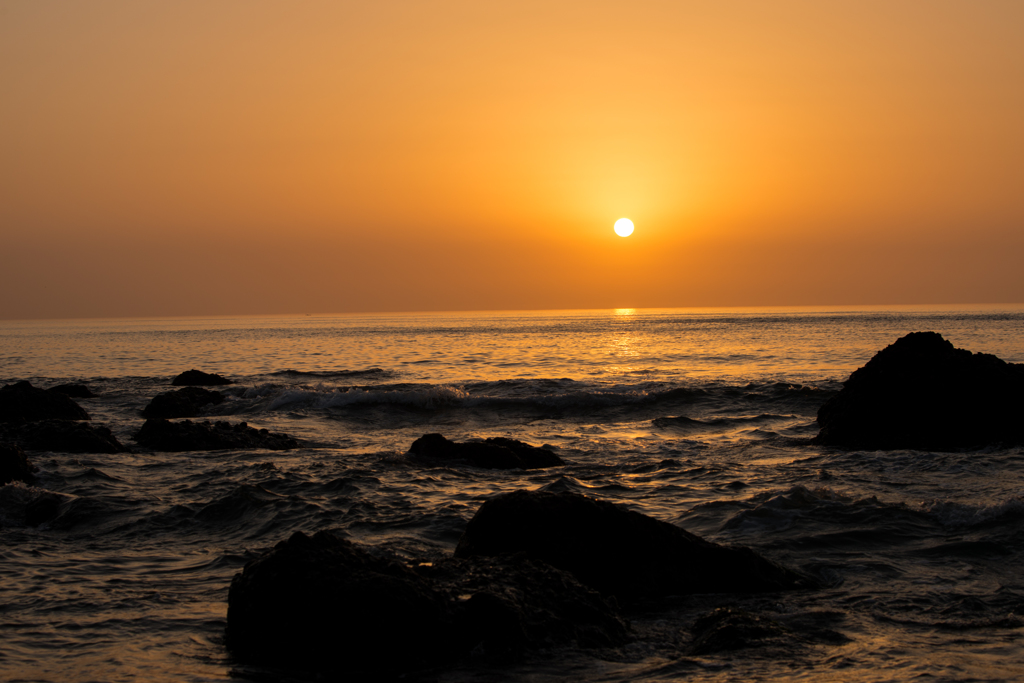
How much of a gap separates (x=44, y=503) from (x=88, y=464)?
10.9 feet

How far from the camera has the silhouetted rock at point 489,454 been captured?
466 inches

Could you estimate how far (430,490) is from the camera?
32.7ft

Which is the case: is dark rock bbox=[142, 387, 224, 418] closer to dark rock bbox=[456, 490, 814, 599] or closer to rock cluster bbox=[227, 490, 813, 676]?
dark rock bbox=[456, 490, 814, 599]

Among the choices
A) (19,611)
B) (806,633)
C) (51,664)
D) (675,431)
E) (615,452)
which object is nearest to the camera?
(51,664)

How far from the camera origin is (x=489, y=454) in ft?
39.2

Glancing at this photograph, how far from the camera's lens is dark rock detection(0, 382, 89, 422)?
17.7 metres

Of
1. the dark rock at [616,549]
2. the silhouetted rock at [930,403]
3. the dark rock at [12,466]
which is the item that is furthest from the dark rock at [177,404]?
the dark rock at [616,549]

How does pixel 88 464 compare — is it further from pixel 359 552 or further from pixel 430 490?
pixel 359 552

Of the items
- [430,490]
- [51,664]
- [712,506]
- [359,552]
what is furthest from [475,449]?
[51,664]

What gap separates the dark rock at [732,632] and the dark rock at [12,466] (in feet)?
29.1

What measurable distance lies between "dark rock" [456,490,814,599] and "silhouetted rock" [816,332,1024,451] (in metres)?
7.96

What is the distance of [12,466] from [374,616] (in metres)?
7.62

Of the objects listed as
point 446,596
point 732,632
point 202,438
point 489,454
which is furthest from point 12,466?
point 732,632

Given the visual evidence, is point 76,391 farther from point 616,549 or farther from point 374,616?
point 374,616
